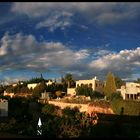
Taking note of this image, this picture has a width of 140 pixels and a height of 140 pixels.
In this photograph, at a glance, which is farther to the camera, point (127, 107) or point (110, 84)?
point (110, 84)

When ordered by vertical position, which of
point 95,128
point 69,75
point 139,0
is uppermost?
point 69,75

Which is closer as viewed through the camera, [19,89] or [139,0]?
[139,0]

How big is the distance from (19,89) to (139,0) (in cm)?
5298

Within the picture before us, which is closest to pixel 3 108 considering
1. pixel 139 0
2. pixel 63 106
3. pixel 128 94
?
pixel 63 106

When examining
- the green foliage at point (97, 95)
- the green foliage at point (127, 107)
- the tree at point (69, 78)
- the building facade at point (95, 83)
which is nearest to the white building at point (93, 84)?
the building facade at point (95, 83)

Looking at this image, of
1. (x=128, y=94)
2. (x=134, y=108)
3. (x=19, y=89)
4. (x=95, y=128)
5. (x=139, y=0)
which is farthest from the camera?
(x=19, y=89)

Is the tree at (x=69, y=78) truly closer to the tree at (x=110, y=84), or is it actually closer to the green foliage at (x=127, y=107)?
the tree at (x=110, y=84)

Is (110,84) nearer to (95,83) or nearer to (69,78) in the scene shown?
(95,83)

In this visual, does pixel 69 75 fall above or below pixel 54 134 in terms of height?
above

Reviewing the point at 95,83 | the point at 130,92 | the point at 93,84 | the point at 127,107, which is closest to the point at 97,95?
the point at 130,92

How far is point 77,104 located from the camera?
1291 inches

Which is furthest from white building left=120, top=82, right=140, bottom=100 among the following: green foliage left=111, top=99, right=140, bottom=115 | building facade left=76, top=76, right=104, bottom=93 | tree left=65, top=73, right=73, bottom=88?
tree left=65, top=73, right=73, bottom=88

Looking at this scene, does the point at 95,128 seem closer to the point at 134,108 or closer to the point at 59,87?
the point at 134,108

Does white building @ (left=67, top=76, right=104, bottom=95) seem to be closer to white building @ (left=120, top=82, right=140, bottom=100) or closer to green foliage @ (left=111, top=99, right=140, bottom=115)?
white building @ (left=120, top=82, right=140, bottom=100)
